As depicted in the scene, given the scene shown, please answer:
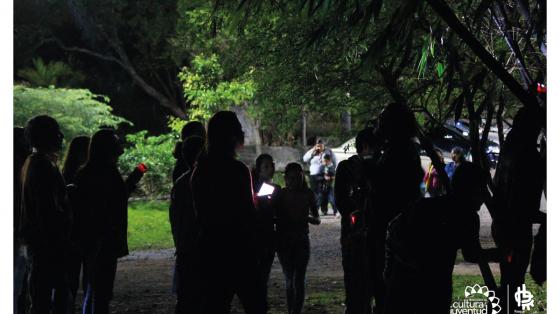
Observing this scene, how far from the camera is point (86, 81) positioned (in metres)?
Result: 28.3

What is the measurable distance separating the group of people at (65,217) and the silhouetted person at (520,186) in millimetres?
2713

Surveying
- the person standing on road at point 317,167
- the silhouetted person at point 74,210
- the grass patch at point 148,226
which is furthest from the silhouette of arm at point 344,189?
the person standing on road at point 317,167

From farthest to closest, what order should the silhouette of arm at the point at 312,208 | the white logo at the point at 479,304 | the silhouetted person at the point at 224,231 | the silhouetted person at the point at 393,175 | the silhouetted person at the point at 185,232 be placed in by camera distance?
the silhouette of arm at the point at 312,208 → the white logo at the point at 479,304 → the silhouetted person at the point at 393,175 → the silhouetted person at the point at 185,232 → the silhouetted person at the point at 224,231

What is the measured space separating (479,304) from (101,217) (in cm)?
319

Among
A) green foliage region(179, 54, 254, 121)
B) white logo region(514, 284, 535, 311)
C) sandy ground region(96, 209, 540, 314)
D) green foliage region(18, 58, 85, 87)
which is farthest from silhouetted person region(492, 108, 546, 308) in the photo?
green foliage region(18, 58, 85, 87)

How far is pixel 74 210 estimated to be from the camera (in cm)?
746

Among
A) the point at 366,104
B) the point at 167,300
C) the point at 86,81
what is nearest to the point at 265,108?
the point at 366,104

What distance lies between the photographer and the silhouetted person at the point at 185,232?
636 centimetres

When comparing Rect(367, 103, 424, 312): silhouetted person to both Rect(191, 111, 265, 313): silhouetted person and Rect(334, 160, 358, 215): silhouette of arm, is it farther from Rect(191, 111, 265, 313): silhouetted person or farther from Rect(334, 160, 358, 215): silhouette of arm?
Rect(191, 111, 265, 313): silhouetted person

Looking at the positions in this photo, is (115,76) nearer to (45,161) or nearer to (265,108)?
(265,108)

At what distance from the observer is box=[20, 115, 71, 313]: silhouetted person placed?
687cm

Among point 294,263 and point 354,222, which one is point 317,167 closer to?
point 294,263

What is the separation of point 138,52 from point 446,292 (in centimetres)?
2461

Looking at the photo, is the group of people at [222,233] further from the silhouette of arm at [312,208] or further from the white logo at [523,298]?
the white logo at [523,298]
